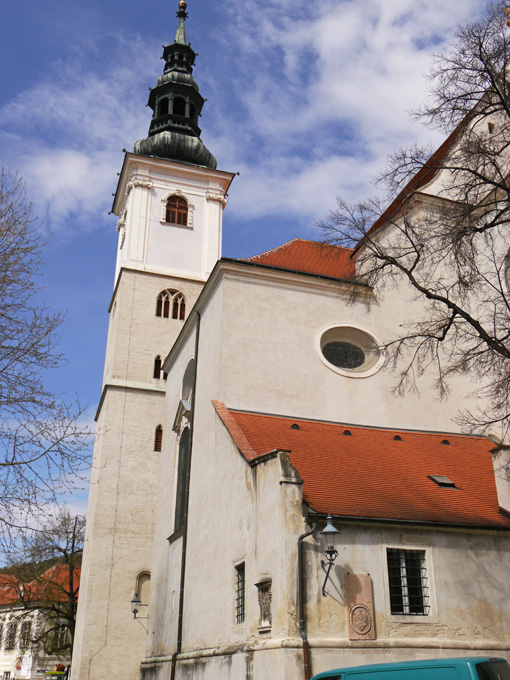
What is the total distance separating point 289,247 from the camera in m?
22.4

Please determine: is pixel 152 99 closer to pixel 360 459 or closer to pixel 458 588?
pixel 360 459

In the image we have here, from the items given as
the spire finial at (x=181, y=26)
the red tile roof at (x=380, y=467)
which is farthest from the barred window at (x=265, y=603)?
the spire finial at (x=181, y=26)

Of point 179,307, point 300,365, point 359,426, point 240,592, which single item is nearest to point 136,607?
point 359,426

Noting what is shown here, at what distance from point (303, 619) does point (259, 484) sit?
8.11 feet

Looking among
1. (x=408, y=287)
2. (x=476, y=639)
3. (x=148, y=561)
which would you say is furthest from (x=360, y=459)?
(x=148, y=561)

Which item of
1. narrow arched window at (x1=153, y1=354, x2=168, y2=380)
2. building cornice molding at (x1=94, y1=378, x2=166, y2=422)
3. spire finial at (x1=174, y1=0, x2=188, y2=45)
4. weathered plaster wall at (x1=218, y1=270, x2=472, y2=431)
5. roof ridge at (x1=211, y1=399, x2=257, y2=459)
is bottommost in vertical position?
roof ridge at (x1=211, y1=399, x2=257, y2=459)

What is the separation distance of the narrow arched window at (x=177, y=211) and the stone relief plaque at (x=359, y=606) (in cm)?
2242

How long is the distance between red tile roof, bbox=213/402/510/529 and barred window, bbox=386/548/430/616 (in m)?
0.66

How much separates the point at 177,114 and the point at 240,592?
27749mm

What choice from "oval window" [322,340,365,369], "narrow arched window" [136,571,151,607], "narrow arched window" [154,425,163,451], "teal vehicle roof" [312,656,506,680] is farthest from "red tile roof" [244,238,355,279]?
"teal vehicle roof" [312,656,506,680]

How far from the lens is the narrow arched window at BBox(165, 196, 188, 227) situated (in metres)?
31.2

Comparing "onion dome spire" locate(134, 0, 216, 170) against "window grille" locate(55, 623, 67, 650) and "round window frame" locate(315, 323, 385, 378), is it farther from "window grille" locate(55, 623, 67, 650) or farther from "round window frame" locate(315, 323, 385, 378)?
"window grille" locate(55, 623, 67, 650)

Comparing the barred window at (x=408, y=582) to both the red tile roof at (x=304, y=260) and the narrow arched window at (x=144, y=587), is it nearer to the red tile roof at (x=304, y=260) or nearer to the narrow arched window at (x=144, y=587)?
the red tile roof at (x=304, y=260)

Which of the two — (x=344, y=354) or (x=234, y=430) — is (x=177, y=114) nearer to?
(x=344, y=354)
